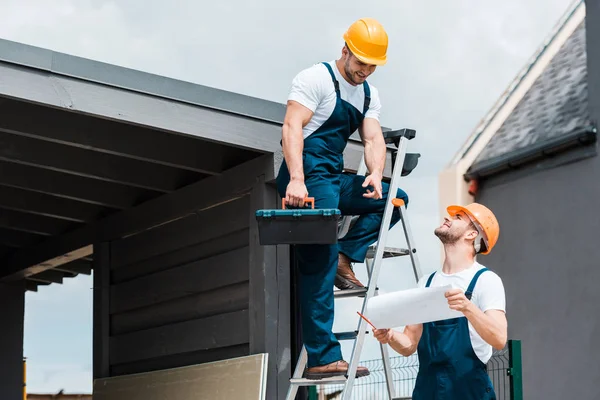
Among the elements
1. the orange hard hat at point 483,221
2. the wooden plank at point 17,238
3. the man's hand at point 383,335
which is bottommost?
the man's hand at point 383,335

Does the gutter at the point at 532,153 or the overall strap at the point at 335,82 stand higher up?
the gutter at the point at 532,153

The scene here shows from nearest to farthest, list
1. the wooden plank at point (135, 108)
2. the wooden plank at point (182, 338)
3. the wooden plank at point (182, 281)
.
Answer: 1. the wooden plank at point (135, 108)
2. the wooden plank at point (182, 338)
3. the wooden plank at point (182, 281)

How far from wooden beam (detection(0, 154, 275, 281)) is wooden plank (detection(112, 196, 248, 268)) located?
0.07 meters

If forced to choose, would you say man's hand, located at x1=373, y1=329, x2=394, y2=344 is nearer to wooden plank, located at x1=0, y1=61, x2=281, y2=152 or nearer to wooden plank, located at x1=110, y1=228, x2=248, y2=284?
wooden plank, located at x1=0, y1=61, x2=281, y2=152

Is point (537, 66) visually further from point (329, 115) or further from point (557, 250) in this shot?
point (329, 115)

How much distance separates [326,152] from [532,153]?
8.17m

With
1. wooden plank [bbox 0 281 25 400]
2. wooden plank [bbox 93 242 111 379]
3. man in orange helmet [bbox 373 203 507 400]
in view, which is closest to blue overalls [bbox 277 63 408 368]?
man in orange helmet [bbox 373 203 507 400]

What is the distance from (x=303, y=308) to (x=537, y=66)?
10.6m

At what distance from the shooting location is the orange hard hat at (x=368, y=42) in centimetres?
555

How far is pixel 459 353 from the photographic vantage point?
14.2 feet

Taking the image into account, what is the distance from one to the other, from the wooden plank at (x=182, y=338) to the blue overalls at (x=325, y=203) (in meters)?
1.33

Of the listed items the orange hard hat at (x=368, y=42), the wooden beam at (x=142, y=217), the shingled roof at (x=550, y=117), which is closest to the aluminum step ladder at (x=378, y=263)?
the orange hard hat at (x=368, y=42)

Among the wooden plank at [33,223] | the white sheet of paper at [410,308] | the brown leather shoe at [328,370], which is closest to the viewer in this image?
the white sheet of paper at [410,308]

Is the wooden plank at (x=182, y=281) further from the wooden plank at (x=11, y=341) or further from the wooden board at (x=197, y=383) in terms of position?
the wooden plank at (x=11, y=341)
